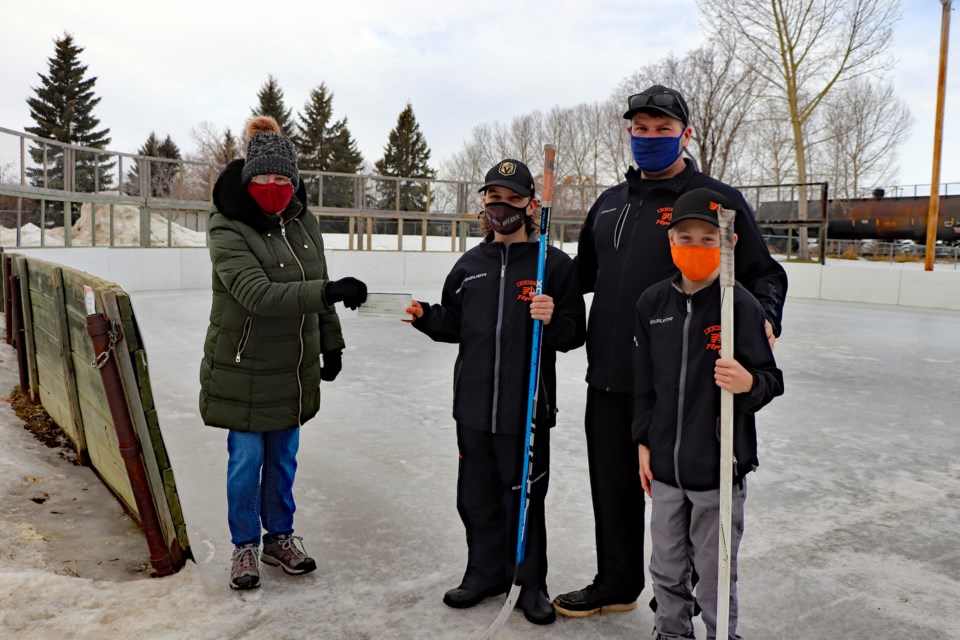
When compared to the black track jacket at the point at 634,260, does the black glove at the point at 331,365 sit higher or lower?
lower

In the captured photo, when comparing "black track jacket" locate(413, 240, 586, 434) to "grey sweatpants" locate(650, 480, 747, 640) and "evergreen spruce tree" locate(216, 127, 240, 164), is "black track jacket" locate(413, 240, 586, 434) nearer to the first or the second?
"grey sweatpants" locate(650, 480, 747, 640)

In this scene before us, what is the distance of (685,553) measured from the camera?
2727mm

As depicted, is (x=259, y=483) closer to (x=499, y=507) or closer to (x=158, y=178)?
(x=499, y=507)

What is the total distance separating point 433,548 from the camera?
3.72 metres

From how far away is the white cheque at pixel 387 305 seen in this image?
119 inches

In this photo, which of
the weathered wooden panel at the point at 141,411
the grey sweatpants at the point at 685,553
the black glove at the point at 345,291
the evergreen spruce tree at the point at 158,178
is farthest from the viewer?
the evergreen spruce tree at the point at 158,178

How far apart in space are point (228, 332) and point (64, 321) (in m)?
2.09

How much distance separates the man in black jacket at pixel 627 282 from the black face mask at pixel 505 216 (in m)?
0.33

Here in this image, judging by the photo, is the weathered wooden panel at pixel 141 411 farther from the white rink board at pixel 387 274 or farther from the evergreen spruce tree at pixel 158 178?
the evergreen spruce tree at pixel 158 178

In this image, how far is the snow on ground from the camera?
299cm

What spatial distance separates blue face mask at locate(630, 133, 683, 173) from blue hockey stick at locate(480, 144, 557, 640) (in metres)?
0.36

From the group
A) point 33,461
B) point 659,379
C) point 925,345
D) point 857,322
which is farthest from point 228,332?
point 857,322

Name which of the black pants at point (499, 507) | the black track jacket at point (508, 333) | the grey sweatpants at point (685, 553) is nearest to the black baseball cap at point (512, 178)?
the black track jacket at point (508, 333)

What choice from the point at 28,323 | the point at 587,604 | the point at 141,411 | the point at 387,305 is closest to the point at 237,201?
the point at 387,305
